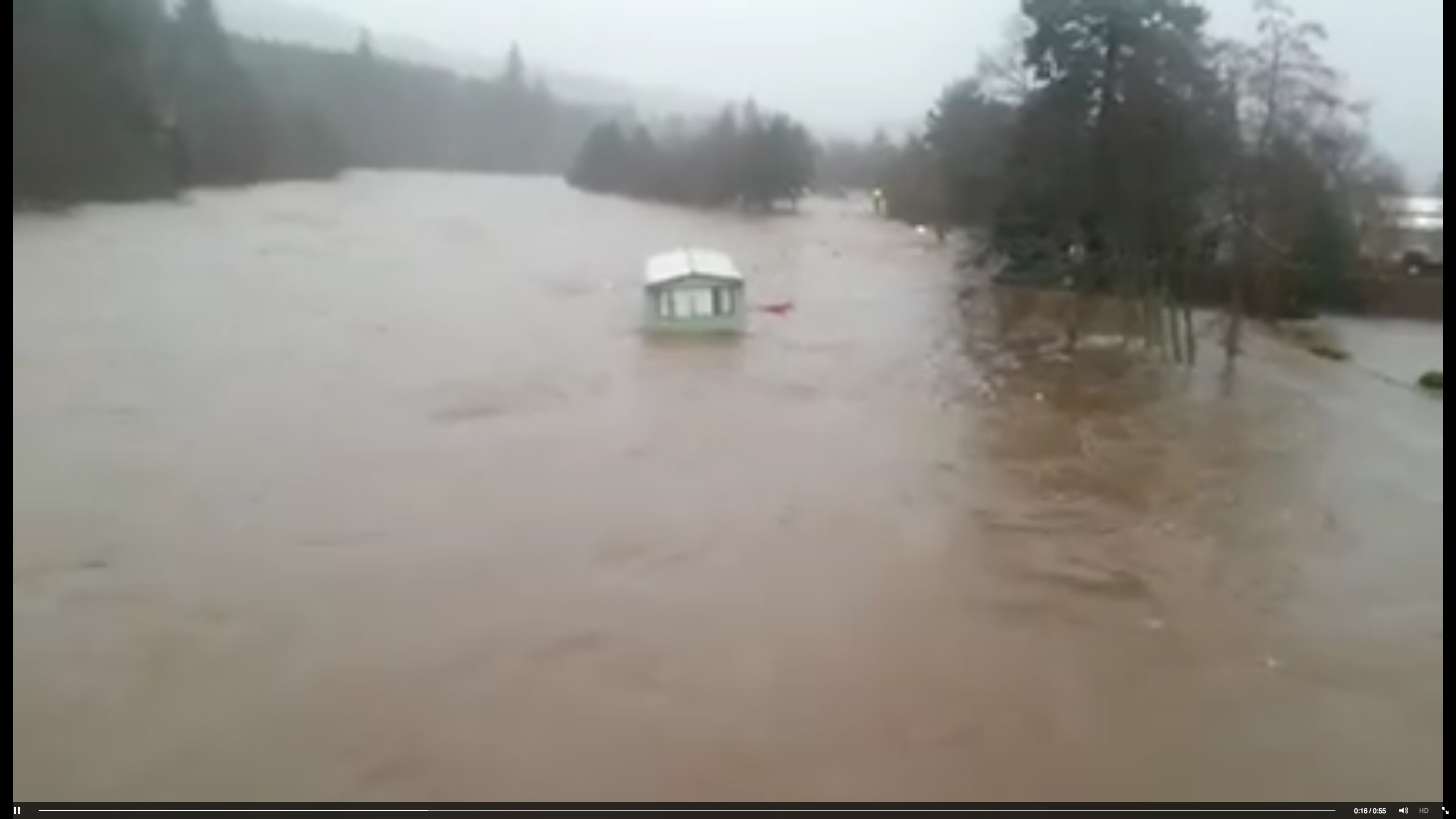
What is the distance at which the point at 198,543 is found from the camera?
4.32 metres

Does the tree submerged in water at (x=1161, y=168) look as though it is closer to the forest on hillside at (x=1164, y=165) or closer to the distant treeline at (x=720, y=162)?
the forest on hillside at (x=1164, y=165)

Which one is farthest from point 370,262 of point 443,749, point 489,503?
point 443,749

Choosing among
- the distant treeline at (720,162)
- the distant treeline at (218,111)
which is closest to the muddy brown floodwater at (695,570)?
the distant treeline at (218,111)

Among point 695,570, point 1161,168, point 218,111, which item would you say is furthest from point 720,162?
point 695,570

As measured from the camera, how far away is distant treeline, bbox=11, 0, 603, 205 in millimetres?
13320

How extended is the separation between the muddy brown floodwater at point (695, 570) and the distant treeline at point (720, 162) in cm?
1112

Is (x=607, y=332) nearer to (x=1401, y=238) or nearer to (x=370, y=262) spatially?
(x=370, y=262)

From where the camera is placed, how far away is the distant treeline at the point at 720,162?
19453 mm

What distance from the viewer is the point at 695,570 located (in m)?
4.27

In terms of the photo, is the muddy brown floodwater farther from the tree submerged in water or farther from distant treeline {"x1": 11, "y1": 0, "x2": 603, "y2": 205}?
distant treeline {"x1": 11, "y1": 0, "x2": 603, "y2": 205}

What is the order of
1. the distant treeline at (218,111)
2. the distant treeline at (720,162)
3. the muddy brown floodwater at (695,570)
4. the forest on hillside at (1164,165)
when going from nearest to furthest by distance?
the muddy brown floodwater at (695,570) → the forest on hillside at (1164,165) → the distant treeline at (218,111) → the distant treeline at (720,162)

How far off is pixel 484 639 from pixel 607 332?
5.68 m

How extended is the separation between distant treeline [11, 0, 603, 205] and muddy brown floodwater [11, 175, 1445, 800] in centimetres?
534

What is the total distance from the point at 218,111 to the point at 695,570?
13720 millimetres
